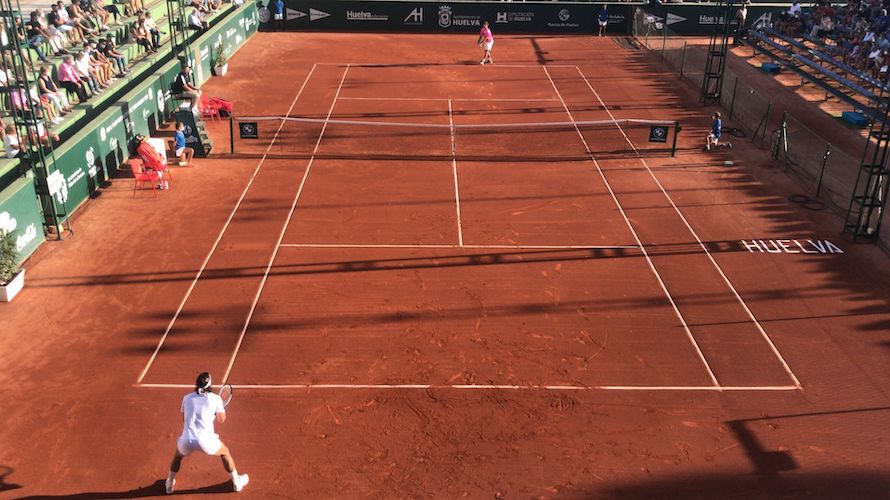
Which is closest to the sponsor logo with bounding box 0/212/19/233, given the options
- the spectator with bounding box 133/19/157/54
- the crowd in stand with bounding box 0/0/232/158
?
the crowd in stand with bounding box 0/0/232/158

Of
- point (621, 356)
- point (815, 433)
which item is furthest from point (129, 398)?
point (815, 433)

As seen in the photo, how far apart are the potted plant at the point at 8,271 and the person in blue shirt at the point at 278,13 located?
1149 inches

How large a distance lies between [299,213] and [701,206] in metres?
10.9

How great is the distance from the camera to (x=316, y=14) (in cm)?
4353

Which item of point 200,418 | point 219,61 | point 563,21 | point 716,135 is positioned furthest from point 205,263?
point 563,21

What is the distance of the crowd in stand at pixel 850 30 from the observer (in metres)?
31.4

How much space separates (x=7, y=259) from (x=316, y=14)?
31.3 meters

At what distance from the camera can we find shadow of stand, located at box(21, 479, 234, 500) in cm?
1062

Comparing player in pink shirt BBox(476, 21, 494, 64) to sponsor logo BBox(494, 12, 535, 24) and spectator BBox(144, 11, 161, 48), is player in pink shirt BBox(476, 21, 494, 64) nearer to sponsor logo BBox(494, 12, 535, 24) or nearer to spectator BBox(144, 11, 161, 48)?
sponsor logo BBox(494, 12, 535, 24)

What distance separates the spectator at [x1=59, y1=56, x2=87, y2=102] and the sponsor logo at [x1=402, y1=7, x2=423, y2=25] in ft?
78.0

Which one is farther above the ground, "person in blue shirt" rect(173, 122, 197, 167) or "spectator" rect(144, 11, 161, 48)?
"spectator" rect(144, 11, 161, 48)

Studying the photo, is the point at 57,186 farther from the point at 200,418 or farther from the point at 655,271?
the point at 655,271

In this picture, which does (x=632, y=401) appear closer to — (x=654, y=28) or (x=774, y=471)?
(x=774, y=471)

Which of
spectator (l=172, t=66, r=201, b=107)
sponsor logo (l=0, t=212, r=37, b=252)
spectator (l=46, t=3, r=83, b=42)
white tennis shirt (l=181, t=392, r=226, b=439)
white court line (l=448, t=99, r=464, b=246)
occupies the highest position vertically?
spectator (l=46, t=3, r=83, b=42)
